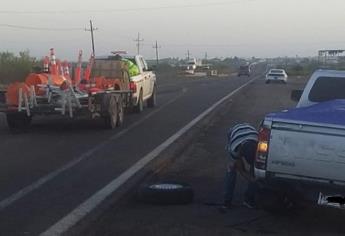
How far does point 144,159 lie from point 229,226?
17.4ft

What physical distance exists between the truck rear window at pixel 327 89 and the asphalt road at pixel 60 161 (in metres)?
3.25

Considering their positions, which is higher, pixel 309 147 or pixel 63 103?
pixel 309 147

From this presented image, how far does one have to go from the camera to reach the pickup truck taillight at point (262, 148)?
23.9 ft

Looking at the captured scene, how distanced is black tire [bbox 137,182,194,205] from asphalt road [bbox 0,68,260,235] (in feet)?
2.67

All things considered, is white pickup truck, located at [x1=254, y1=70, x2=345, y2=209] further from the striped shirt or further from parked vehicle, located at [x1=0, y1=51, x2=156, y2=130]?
parked vehicle, located at [x1=0, y1=51, x2=156, y2=130]

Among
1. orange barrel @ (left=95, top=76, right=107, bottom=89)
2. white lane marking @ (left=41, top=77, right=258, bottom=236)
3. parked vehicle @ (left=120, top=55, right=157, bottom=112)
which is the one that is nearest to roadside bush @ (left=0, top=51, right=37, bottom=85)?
parked vehicle @ (left=120, top=55, right=157, bottom=112)

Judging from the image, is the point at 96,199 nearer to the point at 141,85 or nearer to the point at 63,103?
the point at 63,103

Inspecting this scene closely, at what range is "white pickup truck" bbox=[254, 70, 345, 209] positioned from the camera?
696 centimetres

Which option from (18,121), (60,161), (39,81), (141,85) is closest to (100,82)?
(39,81)

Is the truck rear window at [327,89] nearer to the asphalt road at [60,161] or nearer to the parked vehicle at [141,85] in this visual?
the asphalt road at [60,161]

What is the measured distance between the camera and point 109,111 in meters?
18.5

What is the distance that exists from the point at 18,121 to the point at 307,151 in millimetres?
12827

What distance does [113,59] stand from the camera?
23.5 m

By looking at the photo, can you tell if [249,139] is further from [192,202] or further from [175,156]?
[175,156]
